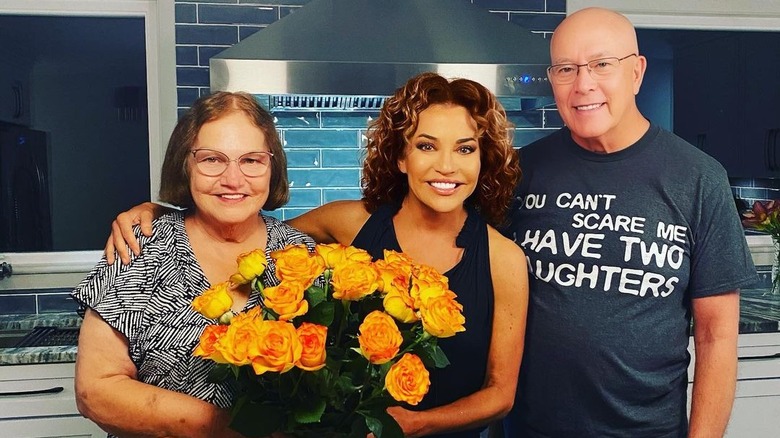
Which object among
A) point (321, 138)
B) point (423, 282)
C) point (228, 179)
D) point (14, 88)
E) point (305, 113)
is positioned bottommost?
point (423, 282)

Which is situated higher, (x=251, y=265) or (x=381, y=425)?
(x=251, y=265)

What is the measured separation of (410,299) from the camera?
1009 millimetres

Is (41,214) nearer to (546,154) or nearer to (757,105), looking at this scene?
(546,154)

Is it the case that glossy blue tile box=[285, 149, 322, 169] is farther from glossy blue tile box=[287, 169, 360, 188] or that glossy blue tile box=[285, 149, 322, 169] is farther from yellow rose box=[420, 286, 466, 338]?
yellow rose box=[420, 286, 466, 338]

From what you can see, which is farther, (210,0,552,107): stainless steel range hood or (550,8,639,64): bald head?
(210,0,552,107): stainless steel range hood

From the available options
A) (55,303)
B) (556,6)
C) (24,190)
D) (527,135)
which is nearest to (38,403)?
(55,303)

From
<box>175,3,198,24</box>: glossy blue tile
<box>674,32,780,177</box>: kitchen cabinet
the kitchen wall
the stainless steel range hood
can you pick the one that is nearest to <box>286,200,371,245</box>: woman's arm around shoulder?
the stainless steel range hood

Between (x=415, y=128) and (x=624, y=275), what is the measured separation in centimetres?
53

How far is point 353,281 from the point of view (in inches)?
38.6

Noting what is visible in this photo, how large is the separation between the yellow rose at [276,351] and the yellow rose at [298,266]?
3.7 inches

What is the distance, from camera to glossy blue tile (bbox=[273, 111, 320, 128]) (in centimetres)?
309

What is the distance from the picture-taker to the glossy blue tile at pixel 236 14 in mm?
2961

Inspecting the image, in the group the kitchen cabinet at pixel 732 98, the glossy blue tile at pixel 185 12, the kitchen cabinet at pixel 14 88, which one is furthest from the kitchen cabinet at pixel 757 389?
the kitchen cabinet at pixel 14 88

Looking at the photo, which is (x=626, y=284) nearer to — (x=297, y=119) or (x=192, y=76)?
(x=297, y=119)
